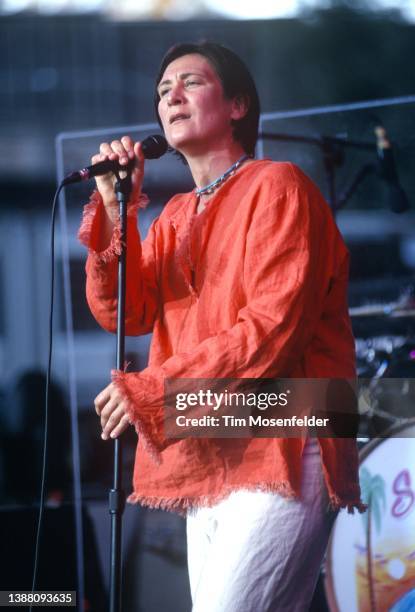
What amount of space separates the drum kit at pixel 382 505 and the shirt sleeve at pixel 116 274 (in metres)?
Result: 0.54

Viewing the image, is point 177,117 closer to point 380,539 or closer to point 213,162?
point 213,162

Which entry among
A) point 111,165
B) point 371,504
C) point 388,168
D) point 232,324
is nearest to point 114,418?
point 232,324

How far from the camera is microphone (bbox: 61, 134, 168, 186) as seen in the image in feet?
4.57

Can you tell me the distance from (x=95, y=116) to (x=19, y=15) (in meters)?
0.30

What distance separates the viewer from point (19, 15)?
6.76ft

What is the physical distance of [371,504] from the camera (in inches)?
74.5

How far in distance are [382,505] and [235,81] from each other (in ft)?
3.21

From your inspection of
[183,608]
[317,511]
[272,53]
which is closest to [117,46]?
[272,53]

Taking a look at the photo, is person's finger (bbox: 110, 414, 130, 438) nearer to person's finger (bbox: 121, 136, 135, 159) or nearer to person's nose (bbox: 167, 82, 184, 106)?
person's finger (bbox: 121, 136, 135, 159)

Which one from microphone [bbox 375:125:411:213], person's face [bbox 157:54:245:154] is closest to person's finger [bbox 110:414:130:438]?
person's face [bbox 157:54:245:154]

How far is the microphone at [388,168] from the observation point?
1965mm

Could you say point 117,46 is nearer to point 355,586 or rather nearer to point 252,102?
point 252,102

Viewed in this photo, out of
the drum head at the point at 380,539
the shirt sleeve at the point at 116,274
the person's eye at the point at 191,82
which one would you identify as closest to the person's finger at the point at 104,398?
the shirt sleeve at the point at 116,274

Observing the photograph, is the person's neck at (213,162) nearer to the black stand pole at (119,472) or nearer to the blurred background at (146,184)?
the black stand pole at (119,472)
